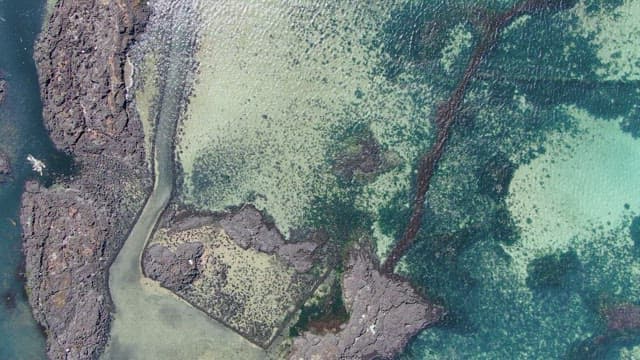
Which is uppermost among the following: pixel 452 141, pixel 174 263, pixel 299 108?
pixel 452 141

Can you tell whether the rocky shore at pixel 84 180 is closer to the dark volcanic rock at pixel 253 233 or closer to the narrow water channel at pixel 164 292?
the narrow water channel at pixel 164 292

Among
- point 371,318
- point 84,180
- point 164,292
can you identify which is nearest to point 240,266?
point 164,292

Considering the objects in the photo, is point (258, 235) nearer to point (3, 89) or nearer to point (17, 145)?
point (17, 145)

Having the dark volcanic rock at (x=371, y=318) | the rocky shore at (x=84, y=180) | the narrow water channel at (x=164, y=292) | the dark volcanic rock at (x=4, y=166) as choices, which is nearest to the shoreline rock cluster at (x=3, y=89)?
the rocky shore at (x=84, y=180)

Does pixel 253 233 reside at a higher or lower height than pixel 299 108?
lower

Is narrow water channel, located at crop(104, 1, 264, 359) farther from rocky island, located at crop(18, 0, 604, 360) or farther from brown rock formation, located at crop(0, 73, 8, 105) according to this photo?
brown rock formation, located at crop(0, 73, 8, 105)

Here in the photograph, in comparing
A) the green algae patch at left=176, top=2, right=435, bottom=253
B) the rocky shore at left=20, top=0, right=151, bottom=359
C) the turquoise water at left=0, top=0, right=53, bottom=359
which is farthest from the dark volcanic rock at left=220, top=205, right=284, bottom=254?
the turquoise water at left=0, top=0, right=53, bottom=359
